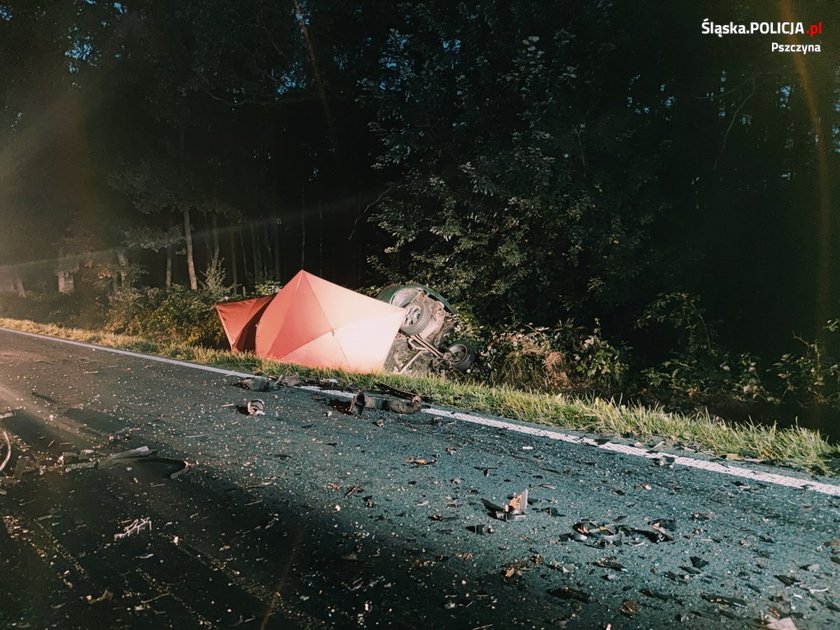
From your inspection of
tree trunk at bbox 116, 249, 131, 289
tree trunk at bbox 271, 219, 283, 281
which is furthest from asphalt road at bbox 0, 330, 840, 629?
tree trunk at bbox 116, 249, 131, 289

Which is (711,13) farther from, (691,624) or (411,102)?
(691,624)

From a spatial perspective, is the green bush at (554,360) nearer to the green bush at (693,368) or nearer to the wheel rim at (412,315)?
the green bush at (693,368)

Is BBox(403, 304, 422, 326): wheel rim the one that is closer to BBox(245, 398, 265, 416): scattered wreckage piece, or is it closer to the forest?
the forest

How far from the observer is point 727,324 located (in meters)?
7.52

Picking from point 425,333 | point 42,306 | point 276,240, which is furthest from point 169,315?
point 42,306

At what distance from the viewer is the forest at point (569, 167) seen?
6.90 metres

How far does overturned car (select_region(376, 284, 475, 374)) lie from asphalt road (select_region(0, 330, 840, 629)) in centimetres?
432

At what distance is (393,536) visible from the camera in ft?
7.70

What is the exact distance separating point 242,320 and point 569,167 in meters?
6.41

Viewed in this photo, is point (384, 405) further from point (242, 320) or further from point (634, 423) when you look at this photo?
point (242, 320)

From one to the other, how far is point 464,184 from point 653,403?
5441mm

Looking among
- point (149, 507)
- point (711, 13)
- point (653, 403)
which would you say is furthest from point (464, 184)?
point (149, 507)

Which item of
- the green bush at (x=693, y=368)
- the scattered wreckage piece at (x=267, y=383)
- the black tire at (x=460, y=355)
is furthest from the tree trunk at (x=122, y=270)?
the green bush at (x=693, y=368)

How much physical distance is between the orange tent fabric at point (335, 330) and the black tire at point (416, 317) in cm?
54
